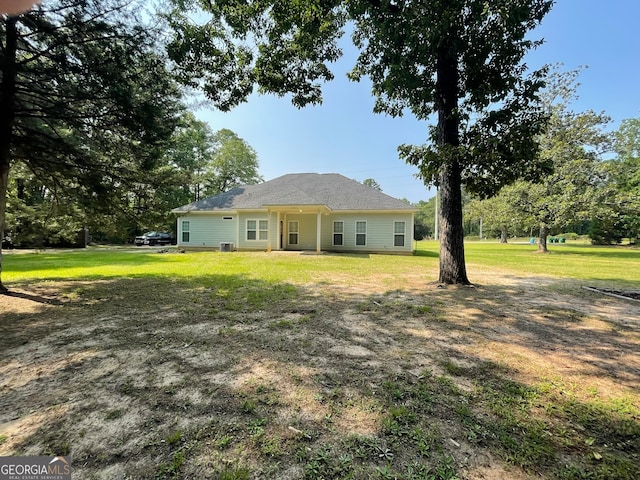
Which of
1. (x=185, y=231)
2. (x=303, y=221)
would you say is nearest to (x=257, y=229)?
(x=303, y=221)

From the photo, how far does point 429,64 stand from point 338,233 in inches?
449

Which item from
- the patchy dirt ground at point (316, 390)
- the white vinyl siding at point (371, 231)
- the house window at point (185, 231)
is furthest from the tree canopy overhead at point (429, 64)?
the house window at point (185, 231)

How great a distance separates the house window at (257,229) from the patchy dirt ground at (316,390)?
1247cm

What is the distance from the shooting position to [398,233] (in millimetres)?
16422

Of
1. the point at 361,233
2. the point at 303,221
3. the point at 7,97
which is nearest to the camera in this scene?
the point at 7,97

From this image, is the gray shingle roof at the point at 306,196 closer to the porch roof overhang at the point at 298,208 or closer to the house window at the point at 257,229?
the porch roof overhang at the point at 298,208

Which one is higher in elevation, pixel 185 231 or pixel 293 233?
pixel 185 231

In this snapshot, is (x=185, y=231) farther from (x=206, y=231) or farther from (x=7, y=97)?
(x=7, y=97)

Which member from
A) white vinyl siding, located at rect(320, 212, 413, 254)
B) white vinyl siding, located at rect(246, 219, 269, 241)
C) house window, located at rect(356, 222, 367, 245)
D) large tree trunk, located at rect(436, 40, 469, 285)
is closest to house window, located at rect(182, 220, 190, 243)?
white vinyl siding, located at rect(246, 219, 269, 241)

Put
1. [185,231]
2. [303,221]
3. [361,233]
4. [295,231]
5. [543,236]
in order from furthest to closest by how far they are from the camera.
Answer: [543,236] → [185,231] → [295,231] → [303,221] → [361,233]

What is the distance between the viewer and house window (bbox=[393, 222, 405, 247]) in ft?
53.7

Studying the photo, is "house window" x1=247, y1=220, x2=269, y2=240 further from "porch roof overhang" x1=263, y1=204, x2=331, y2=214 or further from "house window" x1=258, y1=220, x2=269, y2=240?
"porch roof overhang" x1=263, y1=204, x2=331, y2=214

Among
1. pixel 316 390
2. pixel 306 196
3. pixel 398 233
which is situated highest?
pixel 306 196

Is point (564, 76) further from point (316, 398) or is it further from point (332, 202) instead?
point (316, 398)
